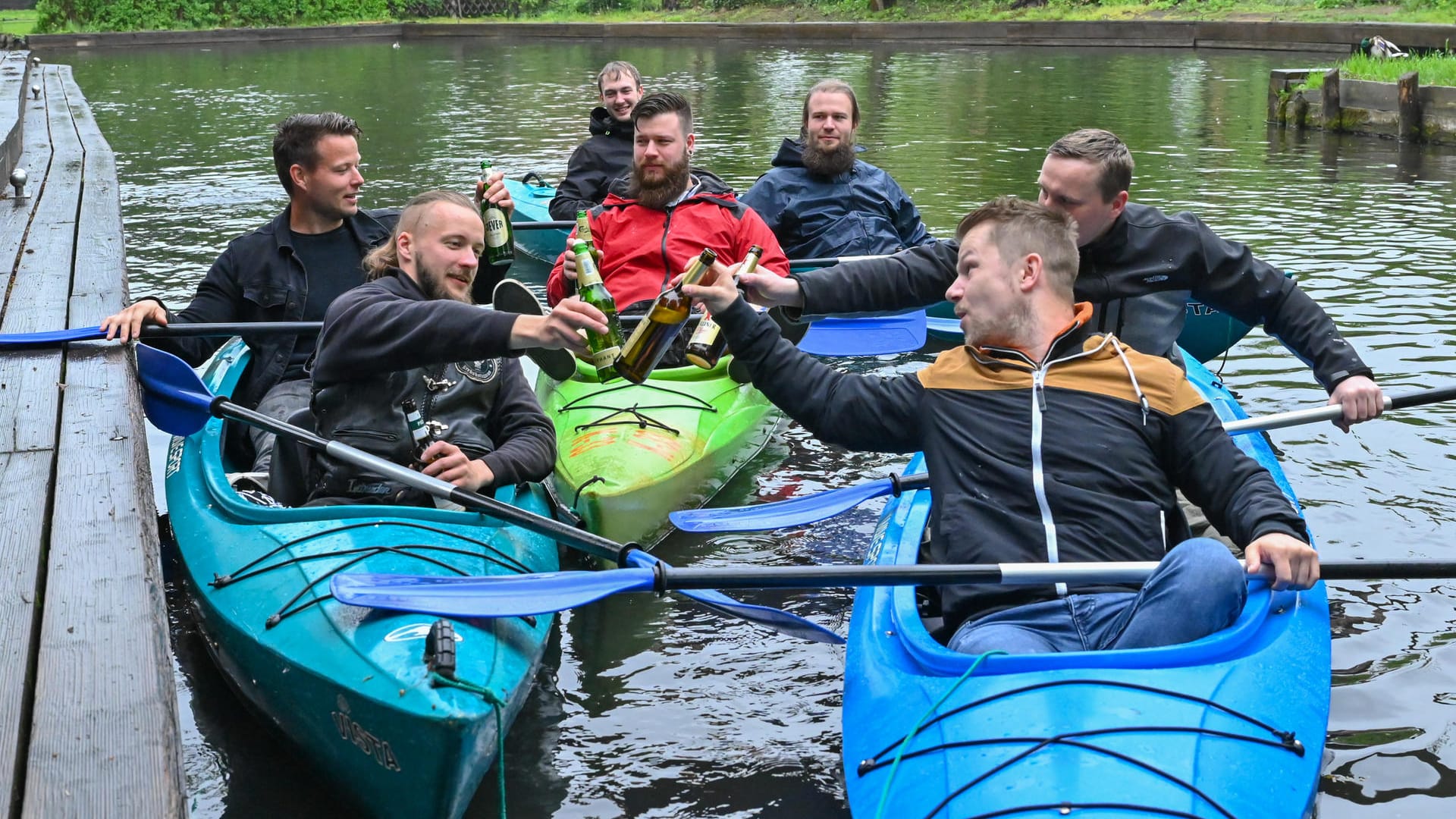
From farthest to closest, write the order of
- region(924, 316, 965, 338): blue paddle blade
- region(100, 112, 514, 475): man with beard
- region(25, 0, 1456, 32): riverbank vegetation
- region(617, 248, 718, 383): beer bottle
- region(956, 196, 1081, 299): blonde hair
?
region(25, 0, 1456, 32): riverbank vegetation
region(924, 316, 965, 338): blue paddle blade
region(100, 112, 514, 475): man with beard
region(617, 248, 718, 383): beer bottle
region(956, 196, 1081, 299): blonde hair

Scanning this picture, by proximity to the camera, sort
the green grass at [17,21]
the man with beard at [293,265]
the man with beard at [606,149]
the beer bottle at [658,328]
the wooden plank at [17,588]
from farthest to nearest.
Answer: the green grass at [17,21]
the man with beard at [606,149]
the man with beard at [293,265]
the beer bottle at [658,328]
the wooden plank at [17,588]

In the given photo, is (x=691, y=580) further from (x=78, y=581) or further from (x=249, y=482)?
(x=249, y=482)

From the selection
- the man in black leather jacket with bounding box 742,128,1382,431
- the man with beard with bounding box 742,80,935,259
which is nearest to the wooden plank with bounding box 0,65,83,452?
the man in black leather jacket with bounding box 742,128,1382,431

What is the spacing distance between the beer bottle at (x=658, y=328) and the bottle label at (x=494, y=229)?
1.74 meters

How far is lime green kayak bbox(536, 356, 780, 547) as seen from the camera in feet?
16.0

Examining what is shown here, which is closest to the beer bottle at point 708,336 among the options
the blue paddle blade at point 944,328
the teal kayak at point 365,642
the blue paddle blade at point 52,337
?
the teal kayak at point 365,642

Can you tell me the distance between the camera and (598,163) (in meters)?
8.16

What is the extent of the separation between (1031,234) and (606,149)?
5.08m

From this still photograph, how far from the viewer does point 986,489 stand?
3377mm

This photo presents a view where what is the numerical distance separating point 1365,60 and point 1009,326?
47.1 ft

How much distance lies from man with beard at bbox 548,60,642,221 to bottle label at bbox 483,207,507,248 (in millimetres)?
2698

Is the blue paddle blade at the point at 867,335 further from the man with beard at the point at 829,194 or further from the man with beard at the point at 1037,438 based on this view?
the man with beard at the point at 1037,438

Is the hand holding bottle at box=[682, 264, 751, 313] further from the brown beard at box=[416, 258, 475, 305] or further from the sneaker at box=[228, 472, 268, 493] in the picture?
the sneaker at box=[228, 472, 268, 493]

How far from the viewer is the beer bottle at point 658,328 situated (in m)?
3.57
